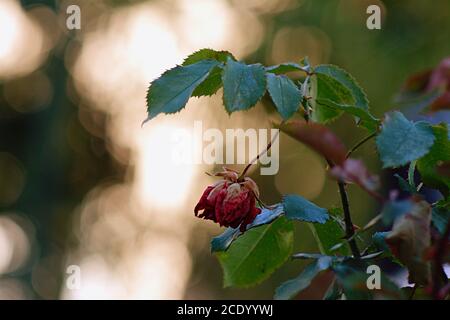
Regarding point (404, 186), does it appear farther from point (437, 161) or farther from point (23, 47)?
point (23, 47)

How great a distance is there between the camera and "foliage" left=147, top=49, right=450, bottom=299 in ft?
1.87

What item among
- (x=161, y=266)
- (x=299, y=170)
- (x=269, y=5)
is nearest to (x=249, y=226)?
(x=299, y=170)

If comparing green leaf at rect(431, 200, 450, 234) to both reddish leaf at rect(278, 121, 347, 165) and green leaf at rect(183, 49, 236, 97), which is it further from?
green leaf at rect(183, 49, 236, 97)

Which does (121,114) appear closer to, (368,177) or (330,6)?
(330,6)

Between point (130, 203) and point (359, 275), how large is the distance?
6033 millimetres

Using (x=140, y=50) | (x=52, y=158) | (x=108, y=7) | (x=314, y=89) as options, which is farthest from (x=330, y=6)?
(x=314, y=89)

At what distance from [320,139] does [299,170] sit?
210 inches

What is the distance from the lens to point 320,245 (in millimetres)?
769

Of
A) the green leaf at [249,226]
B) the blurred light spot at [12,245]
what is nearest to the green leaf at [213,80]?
the green leaf at [249,226]

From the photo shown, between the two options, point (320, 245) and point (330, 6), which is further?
point (330, 6)

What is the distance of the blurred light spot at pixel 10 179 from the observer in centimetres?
741

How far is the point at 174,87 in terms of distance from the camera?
0.71m

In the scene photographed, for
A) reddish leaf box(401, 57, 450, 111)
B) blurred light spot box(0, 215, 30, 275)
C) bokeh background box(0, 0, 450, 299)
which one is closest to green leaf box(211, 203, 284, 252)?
reddish leaf box(401, 57, 450, 111)

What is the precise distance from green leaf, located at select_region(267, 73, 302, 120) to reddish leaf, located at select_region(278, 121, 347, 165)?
62 millimetres
